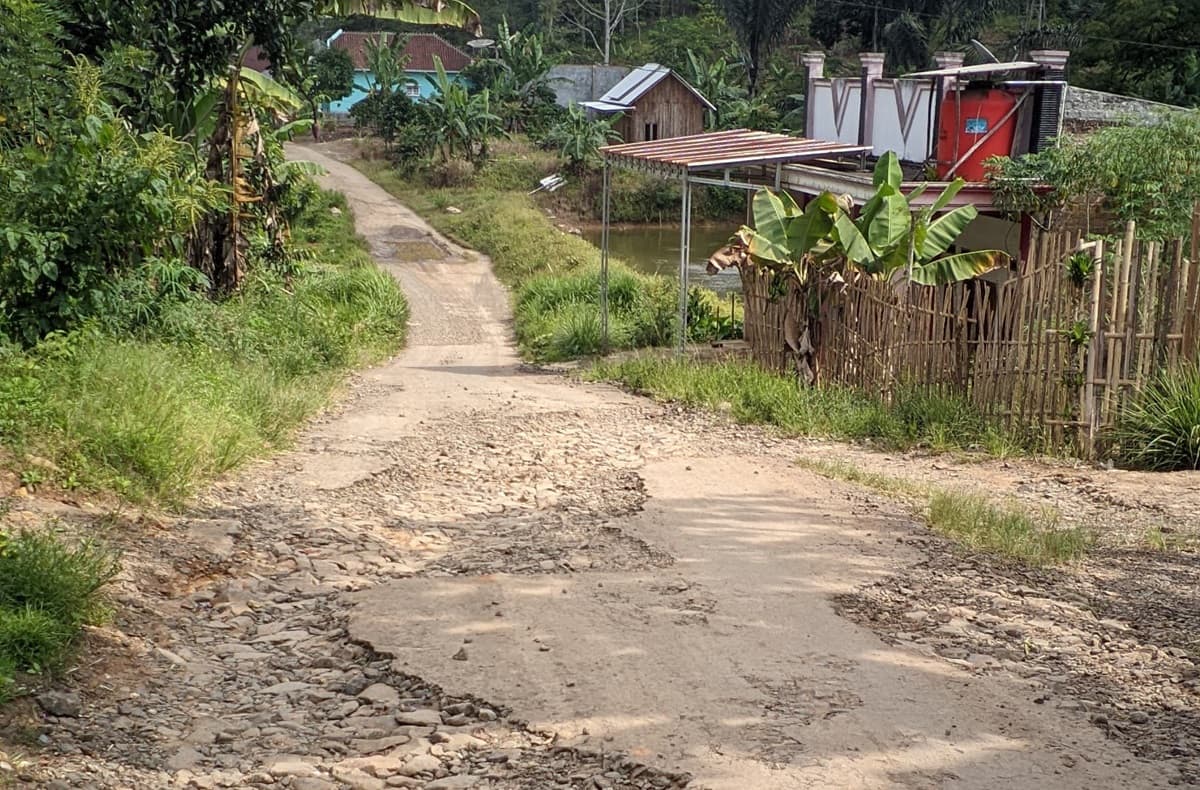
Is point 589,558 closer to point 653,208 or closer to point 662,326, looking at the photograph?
point 662,326

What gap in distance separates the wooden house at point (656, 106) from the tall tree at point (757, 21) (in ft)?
13.8

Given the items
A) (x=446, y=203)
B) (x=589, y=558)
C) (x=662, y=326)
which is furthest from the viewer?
(x=446, y=203)

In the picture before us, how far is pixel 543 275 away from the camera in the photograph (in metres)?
22.5

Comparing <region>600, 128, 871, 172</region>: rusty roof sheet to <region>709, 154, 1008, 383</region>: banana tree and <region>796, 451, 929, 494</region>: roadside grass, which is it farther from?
<region>796, 451, 929, 494</region>: roadside grass

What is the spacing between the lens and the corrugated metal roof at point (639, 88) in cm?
3900

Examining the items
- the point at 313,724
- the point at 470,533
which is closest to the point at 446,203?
the point at 470,533

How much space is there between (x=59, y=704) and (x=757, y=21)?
41.1 m

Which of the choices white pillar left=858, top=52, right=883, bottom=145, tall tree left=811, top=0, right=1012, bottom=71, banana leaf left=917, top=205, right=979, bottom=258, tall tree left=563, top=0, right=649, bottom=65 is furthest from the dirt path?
tall tree left=563, top=0, right=649, bottom=65

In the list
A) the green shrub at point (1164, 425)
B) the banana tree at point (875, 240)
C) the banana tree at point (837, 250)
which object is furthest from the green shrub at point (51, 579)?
the banana tree at point (875, 240)

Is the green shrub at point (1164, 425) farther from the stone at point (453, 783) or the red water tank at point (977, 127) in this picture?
the red water tank at point (977, 127)

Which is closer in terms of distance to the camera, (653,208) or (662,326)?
(662,326)

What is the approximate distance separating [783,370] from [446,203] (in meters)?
22.1

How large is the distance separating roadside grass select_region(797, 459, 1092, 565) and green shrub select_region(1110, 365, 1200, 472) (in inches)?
75.1

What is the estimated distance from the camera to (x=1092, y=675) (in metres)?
4.85
